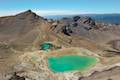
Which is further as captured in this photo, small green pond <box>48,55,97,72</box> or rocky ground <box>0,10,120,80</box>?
small green pond <box>48,55,97,72</box>

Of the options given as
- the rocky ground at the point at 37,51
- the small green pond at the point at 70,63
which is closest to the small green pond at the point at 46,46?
the rocky ground at the point at 37,51

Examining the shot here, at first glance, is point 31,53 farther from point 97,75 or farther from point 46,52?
point 97,75

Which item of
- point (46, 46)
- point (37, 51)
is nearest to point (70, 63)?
point (37, 51)

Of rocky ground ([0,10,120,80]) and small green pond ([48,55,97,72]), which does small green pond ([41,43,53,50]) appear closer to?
rocky ground ([0,10,120,80])

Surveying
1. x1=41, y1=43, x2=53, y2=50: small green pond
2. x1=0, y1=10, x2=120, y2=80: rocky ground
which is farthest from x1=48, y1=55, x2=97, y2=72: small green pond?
x1=41, y1=43, x2=53, y2=50: small green pond

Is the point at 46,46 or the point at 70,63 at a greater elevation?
the point at 46,46

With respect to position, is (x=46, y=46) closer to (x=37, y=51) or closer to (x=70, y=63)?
(x=37, y=51)

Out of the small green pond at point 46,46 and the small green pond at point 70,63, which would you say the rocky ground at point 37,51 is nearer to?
the small green pond at point 46,46

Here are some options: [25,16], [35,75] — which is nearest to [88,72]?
[35,75]

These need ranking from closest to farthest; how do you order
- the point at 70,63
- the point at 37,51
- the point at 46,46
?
the point at 70,63
the point at 37,51
the point at 46,46
